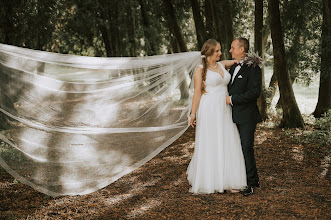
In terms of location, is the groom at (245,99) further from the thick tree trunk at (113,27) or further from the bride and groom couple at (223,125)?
the thick tree trunk at (113,27)

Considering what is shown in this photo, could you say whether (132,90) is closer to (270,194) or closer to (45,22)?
(270,194)

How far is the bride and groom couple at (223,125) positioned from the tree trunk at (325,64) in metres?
4.47

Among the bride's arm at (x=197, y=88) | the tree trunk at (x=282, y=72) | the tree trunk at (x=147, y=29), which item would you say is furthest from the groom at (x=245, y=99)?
the tree trunk at (x=147, y=29)

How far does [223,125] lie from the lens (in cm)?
538

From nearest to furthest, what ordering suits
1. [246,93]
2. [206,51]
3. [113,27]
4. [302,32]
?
[246,93] → [206,51] → [302,32] → [113,27]

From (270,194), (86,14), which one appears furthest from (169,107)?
(86,14)

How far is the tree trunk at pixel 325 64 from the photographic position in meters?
8.68

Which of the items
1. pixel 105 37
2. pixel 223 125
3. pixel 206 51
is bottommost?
pixel 223 125

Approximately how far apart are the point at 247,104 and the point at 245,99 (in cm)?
17

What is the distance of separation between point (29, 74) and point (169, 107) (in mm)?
2355

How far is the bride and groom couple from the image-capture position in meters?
5.25

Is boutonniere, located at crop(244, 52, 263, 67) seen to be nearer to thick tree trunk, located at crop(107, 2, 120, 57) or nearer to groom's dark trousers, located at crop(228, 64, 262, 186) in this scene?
groom's dark trousers, located at crop(228, 64, 262, 186)

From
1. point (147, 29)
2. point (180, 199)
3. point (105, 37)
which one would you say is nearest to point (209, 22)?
point (147, 29)

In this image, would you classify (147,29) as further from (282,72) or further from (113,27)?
(282,72)
